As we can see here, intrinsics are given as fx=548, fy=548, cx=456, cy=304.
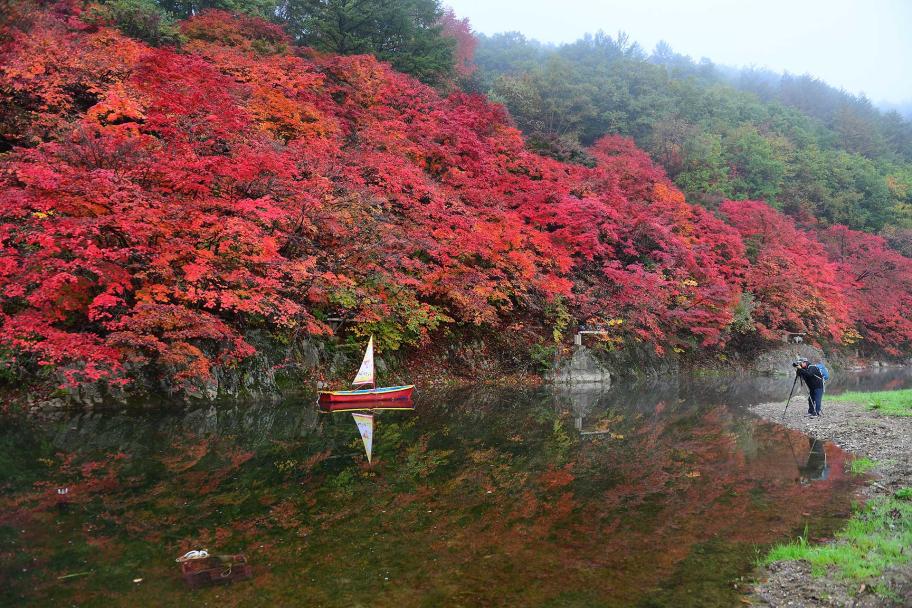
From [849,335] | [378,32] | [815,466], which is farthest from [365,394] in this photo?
[849,335]

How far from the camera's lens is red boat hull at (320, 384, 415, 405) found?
15.0m


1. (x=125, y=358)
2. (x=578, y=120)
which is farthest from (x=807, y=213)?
(x=125, y=358)

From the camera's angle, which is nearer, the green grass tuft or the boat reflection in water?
the green grass tuft

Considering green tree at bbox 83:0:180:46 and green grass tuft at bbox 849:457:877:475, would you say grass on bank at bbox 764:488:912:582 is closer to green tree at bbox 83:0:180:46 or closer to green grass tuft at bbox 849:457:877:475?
green grass tuft at bbox 849:457:877:475

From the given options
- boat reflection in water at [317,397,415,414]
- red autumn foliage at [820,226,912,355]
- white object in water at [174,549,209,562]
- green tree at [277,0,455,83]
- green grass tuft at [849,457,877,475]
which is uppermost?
green tree at [277,0,455,83]

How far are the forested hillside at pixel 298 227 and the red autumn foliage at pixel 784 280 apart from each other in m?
0.15

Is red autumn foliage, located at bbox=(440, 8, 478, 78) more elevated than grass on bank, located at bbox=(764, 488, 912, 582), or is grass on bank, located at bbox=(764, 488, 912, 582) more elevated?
red autumn foliage, located at bbox=(440, 8, 478, 78)

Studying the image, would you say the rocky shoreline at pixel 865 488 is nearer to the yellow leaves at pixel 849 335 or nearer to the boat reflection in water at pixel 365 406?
the boat reflection in water at pixel 365 406

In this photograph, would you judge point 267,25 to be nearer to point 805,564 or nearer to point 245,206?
point 245,206

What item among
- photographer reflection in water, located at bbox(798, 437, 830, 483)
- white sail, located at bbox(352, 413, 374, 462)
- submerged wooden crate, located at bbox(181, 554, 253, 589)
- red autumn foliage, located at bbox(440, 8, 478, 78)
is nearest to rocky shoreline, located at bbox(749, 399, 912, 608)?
photographer reflection in water, located at bbox(798, 437, 830, 483)

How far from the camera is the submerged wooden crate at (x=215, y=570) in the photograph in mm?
5129

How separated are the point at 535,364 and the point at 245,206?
13739 mm

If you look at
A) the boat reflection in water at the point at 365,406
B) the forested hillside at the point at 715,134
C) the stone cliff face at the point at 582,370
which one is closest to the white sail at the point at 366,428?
the boat reflection in water at the point at 365,406

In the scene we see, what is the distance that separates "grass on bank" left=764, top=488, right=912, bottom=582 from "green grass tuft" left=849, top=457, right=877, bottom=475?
7.80ft
